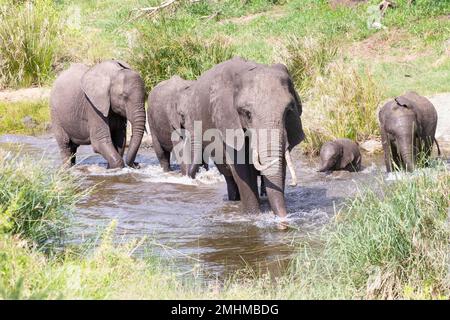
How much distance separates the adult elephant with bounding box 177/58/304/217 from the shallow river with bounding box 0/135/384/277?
1.45ft

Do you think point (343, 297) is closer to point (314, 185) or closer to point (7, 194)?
point (7, 194)

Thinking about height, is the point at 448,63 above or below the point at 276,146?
below

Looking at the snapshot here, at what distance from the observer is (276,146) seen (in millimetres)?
9539

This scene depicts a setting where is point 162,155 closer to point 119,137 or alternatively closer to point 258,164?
point 119,137

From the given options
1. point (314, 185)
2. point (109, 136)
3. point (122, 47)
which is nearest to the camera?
point (314, 185)

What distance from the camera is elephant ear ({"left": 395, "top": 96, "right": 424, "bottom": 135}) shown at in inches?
507

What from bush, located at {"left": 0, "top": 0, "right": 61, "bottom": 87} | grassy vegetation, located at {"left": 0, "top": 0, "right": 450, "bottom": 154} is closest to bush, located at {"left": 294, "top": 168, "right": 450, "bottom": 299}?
grassy vegetation, located at {"left": 0, "top": 0, "right": 450, "bottom": 154}

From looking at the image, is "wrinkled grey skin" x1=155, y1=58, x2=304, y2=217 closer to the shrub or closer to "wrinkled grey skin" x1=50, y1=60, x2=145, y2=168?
"wrinkled grey skin" x1=50, y1=60, x2=145, y2=168

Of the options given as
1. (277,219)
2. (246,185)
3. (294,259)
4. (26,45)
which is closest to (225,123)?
(246,185)

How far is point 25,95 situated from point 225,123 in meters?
9.52

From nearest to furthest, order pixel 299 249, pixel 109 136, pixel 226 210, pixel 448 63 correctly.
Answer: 1. pixel 299 249
2. pixel 226 210
3. pixel 109 136
4. pixel 448 63

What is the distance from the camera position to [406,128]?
1273 centimetres
